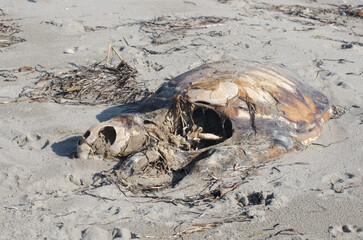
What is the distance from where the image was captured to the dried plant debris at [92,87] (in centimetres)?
468

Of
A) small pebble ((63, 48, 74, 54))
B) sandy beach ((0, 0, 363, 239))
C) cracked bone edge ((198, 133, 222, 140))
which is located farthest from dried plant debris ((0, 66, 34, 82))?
cracked bone edge ((198, 133, 222, 140))

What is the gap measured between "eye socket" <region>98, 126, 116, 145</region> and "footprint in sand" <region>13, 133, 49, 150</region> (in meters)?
0.52

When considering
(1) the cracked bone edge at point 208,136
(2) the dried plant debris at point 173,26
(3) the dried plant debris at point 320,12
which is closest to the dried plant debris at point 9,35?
(2) the dried plant debris at point 173,26

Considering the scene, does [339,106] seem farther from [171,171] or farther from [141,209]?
[141,209]

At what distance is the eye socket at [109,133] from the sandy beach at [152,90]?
214mm

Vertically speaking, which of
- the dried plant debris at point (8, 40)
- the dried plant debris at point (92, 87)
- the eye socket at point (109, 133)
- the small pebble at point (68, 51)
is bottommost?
the dried plant debris at point (92, 87)

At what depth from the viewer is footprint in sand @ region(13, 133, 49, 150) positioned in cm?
366

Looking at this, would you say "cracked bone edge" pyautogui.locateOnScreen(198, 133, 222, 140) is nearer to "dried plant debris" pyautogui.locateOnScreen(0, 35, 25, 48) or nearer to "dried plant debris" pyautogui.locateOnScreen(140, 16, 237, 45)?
"dried plant debris" pyautogui.locateOnScreen(140, 16, 237, 45)

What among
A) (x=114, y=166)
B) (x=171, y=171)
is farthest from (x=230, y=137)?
(x=114, y=166)

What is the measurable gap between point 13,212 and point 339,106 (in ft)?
10.7

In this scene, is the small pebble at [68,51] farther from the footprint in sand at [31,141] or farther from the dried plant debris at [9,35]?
the footprint in sand at [31,141]

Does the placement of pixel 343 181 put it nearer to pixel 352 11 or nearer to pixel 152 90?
pixel 152 90

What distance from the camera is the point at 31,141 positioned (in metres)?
3.74

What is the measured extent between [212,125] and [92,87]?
5.42 feet
